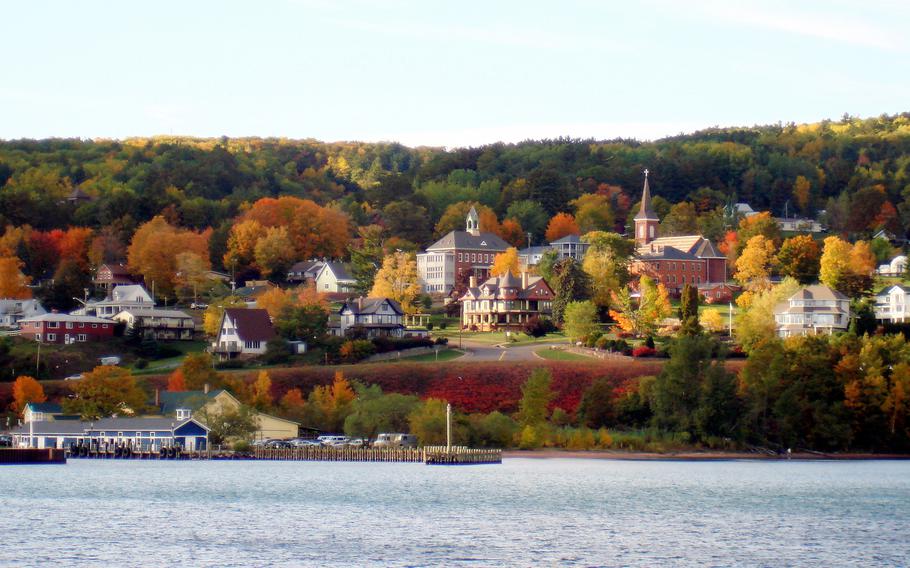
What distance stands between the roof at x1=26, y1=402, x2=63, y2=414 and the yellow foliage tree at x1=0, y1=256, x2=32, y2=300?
54.8m

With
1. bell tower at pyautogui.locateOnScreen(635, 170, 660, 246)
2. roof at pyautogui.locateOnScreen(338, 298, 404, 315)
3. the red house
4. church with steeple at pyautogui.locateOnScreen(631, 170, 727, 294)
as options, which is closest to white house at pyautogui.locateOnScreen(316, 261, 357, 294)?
roof at pyautogui.locateOnScreen(338, 298, 404, 315)

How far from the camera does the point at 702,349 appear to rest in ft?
348

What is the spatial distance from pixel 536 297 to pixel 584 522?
88367 mm

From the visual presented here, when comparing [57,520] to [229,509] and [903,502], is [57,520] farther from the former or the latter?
[903,502]

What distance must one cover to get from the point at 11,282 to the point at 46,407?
5690cm

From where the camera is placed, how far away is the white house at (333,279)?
561ft

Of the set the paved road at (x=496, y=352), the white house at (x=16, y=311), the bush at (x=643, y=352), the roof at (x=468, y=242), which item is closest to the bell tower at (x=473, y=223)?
the roof at (x=468, y=242)

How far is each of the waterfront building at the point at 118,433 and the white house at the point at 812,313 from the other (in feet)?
182

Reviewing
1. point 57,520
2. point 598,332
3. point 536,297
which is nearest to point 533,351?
point 598,332

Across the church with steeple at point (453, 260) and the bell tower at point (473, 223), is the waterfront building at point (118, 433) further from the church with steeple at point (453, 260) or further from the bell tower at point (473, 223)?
the bell tower at point (473, 223)

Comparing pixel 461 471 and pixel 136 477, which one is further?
pixel 461 471

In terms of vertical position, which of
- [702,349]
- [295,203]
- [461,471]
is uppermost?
[295,203]

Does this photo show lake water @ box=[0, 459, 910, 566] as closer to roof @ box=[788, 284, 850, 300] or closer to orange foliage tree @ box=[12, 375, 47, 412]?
orange foliage tree @ box=[12, 375, 47, 412]

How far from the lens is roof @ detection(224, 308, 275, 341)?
136m
